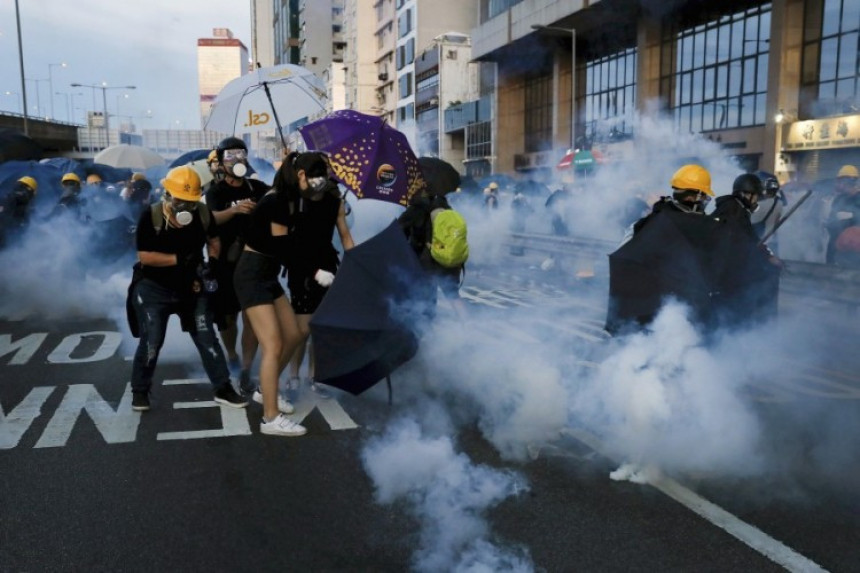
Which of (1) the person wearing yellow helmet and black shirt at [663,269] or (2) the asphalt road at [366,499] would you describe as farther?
(1) the person wearing yellow helmet and black shirt at [663,269]

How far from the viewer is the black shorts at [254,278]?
446cm

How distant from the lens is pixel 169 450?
4297 mm

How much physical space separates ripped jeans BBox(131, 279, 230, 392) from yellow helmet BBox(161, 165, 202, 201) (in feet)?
2.19

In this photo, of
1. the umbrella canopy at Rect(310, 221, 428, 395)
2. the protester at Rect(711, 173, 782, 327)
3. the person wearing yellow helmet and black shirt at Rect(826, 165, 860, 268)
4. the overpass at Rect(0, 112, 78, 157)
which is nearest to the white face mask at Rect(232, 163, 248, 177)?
the umbrella canopy at Rect(310, 221, 428, 395)

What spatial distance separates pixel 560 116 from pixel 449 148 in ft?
60.3

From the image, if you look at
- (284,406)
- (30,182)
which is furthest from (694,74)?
(284,406)

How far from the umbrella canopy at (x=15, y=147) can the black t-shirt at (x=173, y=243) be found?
9.11 m

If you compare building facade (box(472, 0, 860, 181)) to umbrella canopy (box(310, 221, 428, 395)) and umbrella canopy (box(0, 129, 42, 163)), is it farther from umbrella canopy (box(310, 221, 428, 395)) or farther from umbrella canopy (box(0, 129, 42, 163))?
umbrella canopy (box(310, 221, 428, 395))

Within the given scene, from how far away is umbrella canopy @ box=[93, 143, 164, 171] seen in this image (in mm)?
15016

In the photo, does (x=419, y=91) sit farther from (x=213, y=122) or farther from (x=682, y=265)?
(x=682, y=265)

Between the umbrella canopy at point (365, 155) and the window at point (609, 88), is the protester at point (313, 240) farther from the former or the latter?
the window at point (609, 88)

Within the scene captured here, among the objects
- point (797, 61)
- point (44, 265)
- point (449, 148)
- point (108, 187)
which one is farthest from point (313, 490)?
point (449, 148)

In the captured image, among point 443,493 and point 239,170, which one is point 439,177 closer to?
point 239,170

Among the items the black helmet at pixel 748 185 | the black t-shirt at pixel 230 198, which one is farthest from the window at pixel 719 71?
the black t-shirt at pixel 230 198
